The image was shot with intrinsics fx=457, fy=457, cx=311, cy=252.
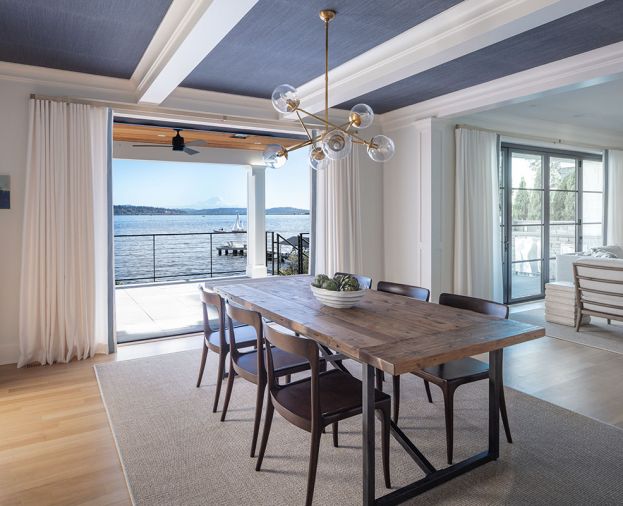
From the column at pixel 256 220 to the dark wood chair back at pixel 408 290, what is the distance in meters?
5.74

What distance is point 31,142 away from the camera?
13.1 ft

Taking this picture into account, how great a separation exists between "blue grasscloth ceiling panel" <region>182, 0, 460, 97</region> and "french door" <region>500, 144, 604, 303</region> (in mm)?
3718

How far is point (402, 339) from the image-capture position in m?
2.15

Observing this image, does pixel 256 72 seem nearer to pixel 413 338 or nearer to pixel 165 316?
pixel 413 338

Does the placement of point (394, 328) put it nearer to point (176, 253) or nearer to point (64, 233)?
point (64, 233)

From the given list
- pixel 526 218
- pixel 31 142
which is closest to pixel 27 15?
pixel 31 142

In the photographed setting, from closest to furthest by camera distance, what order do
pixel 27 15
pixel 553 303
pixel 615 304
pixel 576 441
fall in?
1. pixel 576 441
2. pixel 27 15
3. pixel 615 304
4. pixel 553 303

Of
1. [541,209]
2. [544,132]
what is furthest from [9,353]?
[544,132]

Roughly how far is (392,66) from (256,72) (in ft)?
4.08

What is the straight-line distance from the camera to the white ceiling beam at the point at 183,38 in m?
2.53

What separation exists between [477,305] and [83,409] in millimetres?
2756

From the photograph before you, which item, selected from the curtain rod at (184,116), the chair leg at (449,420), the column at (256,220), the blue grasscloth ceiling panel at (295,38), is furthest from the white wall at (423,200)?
the column at (256,220)

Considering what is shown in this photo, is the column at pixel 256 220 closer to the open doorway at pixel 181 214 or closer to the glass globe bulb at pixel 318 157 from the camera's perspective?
the open doorway at pixel 181 214

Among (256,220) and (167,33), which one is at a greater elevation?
(167,33)
